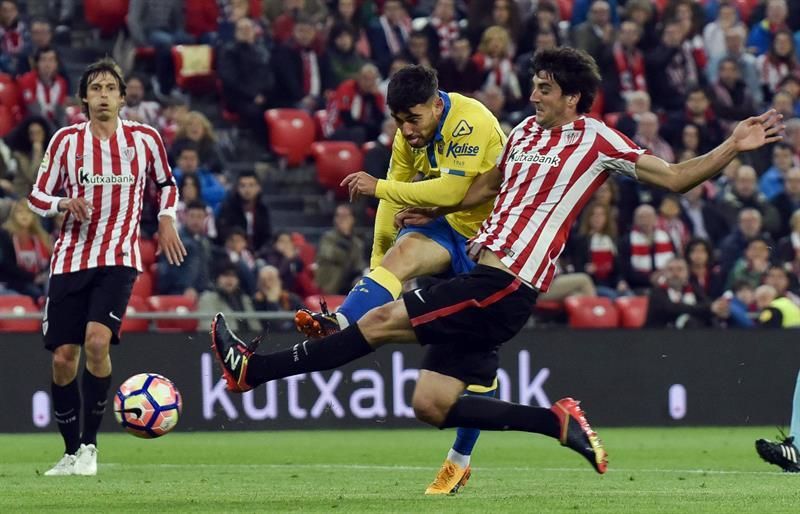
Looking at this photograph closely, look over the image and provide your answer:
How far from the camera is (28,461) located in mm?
12094

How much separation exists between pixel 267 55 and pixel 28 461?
850cm

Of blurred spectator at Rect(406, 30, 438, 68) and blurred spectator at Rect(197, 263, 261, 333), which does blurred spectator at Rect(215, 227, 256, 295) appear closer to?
blurred spectator at Rect(197, 263, 261, 333)

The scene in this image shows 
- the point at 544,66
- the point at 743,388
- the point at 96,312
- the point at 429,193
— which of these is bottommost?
the point at 743,388

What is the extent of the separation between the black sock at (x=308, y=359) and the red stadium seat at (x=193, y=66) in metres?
11.5

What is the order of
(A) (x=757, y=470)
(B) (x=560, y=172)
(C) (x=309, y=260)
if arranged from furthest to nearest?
(C) (x=309, y=260) < (A) (x=757, y=470) < (B) (x=560, y=172)

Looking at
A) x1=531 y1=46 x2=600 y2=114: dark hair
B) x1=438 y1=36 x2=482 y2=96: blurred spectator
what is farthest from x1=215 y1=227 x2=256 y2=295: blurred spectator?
x1=531 y1=46 x2=600 y2=114: dark hair

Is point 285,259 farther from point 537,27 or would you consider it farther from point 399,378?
point 537,27

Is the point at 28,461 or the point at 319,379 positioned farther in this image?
the point at 319,379

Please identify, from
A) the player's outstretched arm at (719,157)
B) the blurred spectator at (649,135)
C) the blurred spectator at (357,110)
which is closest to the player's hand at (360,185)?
the player's outstretched arm at (719,157)

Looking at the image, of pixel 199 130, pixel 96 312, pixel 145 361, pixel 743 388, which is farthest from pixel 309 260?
pixel 96 312

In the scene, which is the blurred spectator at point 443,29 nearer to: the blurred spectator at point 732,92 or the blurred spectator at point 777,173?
the blurred spectator at point 732,92

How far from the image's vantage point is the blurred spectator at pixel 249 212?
17.7m

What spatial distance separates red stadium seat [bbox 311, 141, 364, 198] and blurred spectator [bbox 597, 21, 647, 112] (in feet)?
11.4

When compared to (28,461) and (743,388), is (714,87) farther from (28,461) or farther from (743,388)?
(28,461)
